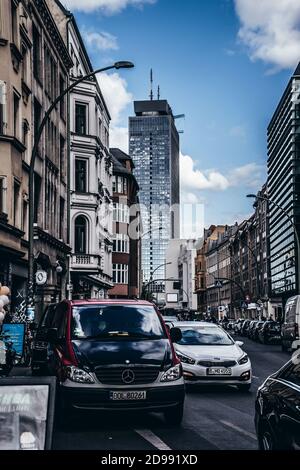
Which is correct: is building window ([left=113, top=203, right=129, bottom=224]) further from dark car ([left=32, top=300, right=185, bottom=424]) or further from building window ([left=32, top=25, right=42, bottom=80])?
dark car ([left=32, top=300, right=185, bottom=424])

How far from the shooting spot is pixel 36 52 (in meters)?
36.6

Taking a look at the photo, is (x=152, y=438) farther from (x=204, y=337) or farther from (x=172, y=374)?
(x=204, y=337)

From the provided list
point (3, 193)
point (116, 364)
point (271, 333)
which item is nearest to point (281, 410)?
point (116, 364)

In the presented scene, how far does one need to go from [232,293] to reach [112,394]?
143m

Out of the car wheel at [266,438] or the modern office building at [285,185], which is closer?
the car wheel at [266,438]

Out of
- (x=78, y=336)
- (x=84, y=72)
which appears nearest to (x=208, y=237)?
(x=84, y=72)

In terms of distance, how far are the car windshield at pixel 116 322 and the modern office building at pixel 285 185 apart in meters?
67.8

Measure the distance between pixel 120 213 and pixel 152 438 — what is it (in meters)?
75.9

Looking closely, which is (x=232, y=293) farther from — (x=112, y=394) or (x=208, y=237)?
(x=112, y=394)

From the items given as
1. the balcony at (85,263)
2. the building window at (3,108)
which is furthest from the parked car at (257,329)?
the building window at (3,108)

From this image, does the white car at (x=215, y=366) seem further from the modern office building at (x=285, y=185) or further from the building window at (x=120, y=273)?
the modern office building at (x=285, y=185)

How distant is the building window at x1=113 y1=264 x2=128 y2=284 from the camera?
263 feet

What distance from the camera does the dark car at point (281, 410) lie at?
5.89 metres
